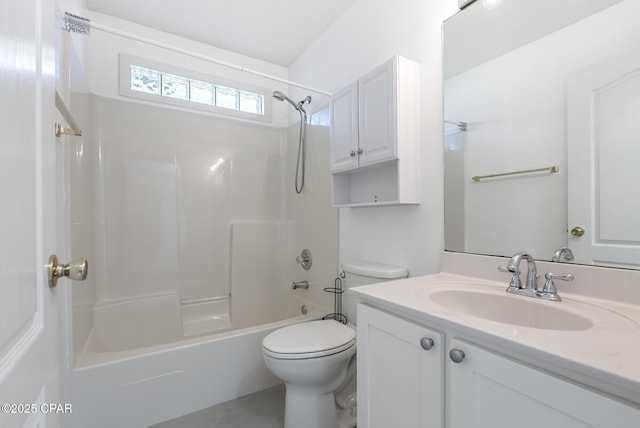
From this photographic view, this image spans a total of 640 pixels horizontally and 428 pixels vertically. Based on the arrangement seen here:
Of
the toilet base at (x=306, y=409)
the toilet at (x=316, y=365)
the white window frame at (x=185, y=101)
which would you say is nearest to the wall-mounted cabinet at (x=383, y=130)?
the toilet at (x=316, y=365)

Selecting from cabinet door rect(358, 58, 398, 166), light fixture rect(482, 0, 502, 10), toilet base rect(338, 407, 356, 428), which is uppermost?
light fixture rect(482, 0, 502, 10)

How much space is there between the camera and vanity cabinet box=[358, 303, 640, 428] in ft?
1.69

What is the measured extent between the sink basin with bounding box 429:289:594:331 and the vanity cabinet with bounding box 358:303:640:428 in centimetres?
24

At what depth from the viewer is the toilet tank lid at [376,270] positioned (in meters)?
1.43

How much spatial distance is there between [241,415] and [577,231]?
5.89 ft

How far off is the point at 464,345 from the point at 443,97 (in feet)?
3.53

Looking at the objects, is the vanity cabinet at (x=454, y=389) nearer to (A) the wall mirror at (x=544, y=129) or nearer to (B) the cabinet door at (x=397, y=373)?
(B) the cabinet door at (x=397, y=373)

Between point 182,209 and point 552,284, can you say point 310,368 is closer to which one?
point 552,284

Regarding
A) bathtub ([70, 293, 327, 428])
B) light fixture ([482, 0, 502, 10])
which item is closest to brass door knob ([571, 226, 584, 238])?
light fixture ([482, 0, 502, 10])

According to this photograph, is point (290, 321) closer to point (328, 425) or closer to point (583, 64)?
point (328, 425)

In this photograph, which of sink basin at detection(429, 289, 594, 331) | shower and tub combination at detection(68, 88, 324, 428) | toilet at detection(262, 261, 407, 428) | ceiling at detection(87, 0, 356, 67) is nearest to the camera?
sink basin at detection(429, 289, 594, 331)

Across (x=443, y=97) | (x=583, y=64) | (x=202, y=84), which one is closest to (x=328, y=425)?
(x=443, y=97)

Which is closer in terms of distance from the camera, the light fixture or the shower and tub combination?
the light fixture

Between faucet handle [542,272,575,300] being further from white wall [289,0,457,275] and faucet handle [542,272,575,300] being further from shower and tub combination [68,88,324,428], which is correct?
shower and tub combination [68,88,324,428]
